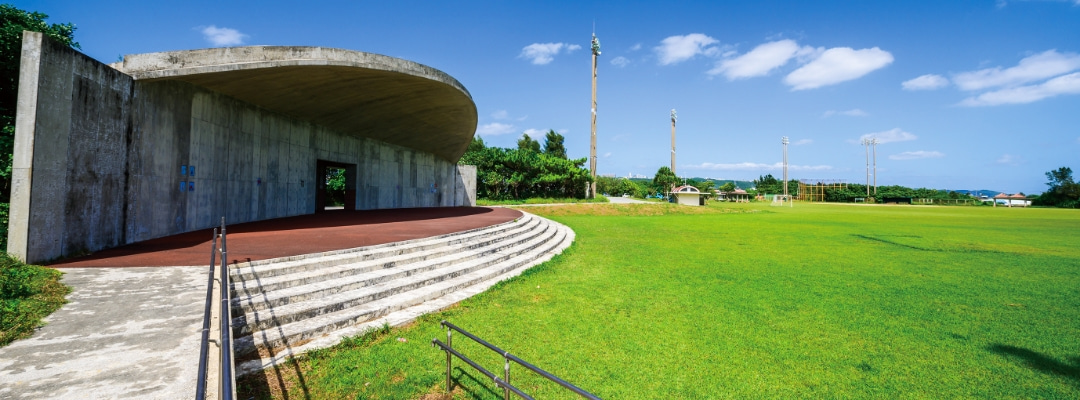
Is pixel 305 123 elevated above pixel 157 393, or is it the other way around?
pixel 305 123

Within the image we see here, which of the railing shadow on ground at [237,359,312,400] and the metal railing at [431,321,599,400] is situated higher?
the metal railing at [431,321,599,400]

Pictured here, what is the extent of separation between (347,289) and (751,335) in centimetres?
571

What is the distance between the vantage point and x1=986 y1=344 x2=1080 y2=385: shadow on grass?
4430 millimetres

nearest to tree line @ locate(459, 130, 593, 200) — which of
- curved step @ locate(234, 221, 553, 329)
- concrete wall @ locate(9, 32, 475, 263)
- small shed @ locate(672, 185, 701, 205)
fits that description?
small shed @ locate(672, 185, 701, 205)

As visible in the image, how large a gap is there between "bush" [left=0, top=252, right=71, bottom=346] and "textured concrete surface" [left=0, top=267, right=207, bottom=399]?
0.11 meters

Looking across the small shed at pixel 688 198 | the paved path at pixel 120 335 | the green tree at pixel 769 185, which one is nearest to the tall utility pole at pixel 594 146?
the small shed at pixel 688 198

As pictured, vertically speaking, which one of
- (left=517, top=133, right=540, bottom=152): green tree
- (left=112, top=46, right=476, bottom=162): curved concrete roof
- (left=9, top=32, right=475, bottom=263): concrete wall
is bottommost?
(left=9, top=32, right=475, bottom=263): concrete wall

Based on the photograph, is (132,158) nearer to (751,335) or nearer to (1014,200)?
(751,335)

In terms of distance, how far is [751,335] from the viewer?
18.1 ft

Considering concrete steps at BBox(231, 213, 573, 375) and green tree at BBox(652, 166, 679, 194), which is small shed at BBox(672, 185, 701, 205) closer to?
green tree at BBox(652, 166, 679, 194)

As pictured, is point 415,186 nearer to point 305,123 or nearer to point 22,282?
point 305,123

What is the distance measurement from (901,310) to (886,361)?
271cm

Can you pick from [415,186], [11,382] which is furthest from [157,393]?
[415,186]

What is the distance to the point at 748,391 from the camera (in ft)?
13.3
